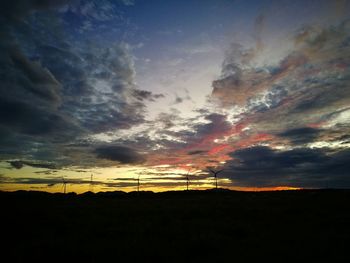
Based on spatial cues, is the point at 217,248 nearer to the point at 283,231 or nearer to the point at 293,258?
the point at 293,258

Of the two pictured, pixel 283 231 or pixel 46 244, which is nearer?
pixel 46 244

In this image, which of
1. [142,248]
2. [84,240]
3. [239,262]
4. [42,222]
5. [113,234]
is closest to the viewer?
[239,262]

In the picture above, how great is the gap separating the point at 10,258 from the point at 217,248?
1388cm

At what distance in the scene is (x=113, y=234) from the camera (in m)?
26.0

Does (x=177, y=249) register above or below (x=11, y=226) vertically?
below

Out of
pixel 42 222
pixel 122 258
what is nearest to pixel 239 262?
pixel 122 258

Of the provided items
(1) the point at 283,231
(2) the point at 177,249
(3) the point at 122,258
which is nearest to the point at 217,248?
(2) the point at 177,249

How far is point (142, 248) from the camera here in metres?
19.0

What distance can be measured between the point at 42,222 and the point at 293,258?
2835 cm

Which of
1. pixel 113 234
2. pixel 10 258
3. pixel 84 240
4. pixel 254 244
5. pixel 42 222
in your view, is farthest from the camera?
pixel 42 222

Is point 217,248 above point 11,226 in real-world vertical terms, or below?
below

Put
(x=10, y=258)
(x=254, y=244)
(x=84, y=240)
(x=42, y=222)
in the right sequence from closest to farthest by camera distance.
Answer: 1. (x=10, y=258)
2. (x=254, y=244)
3. (x=84, y=240)
4. (x=42, y=222)

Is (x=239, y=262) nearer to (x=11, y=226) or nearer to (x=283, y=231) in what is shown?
(x=283, y=231)

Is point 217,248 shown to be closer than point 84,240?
Yes
